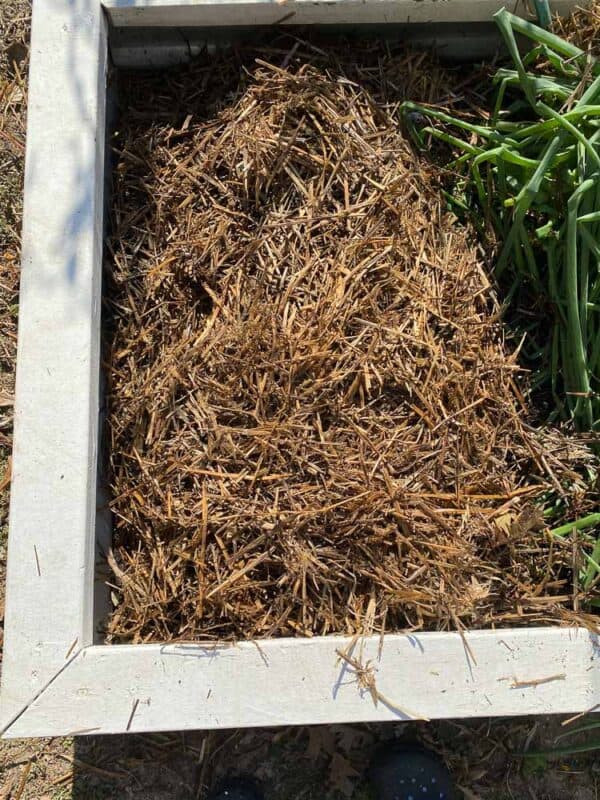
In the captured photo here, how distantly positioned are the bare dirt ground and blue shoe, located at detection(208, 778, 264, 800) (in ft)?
0.09

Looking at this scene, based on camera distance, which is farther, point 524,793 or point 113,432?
point 524,793

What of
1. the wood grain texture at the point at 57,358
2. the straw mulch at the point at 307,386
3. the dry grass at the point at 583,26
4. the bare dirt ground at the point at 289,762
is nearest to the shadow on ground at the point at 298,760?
the bare dirt ground at the point at 289,762

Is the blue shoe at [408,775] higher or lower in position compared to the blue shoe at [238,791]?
higher

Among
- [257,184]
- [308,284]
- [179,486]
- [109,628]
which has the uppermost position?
[257,184]

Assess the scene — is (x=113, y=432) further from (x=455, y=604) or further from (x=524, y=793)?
(x=524, y=793)

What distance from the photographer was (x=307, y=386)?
1.28m

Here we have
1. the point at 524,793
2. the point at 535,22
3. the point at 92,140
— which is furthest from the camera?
the point at 524,793

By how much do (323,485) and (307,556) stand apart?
0.14 meters

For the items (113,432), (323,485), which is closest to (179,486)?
(113,432)

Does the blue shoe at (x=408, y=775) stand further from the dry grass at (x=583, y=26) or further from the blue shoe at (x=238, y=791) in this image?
the dry grass at (x=583, y=26)

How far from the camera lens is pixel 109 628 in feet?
4.11

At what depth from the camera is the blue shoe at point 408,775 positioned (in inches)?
58.1

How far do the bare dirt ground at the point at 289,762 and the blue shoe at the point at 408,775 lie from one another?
0.10 ft

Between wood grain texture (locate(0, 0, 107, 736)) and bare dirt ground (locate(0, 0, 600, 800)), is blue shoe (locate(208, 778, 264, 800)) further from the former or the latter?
wood grain texture (locate(0, 0, 107, 736))
